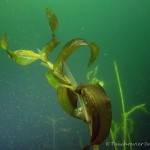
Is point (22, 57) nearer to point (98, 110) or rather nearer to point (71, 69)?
point (98, 110)

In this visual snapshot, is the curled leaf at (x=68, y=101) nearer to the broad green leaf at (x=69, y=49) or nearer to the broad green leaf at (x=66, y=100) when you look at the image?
the broad green leaf at (x=66, y=100)

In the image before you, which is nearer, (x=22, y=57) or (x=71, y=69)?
(x=22, y=57)

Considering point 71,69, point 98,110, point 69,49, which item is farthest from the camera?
point 71,69

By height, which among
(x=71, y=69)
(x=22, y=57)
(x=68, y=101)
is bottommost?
(x=71, y=69)

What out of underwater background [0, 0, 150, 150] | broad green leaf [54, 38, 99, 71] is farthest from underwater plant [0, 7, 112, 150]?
underwater background [0, 0, 150, 150]

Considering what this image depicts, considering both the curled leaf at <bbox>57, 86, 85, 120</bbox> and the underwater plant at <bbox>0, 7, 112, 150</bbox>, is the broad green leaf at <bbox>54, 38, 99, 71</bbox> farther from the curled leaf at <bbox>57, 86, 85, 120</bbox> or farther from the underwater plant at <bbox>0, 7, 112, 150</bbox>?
the curled leaf at <bbox>57, 86, 85, 120</bbox>

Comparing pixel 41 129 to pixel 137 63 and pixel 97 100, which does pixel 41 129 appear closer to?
pixel 137 63

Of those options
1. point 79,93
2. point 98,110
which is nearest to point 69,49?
point 79,93
